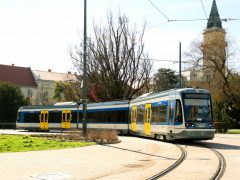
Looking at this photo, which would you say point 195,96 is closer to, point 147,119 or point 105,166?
point 147,119

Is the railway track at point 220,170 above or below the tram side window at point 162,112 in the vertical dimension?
below

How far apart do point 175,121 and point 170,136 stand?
1134 mm

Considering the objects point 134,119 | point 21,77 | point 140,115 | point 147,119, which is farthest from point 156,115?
point 21,77

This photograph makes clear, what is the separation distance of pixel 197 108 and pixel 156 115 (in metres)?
3.81

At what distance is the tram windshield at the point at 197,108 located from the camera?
74.5 feet

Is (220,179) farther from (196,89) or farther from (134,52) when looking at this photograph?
(134,52)

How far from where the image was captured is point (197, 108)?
2292 cm

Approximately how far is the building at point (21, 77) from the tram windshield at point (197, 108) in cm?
9881

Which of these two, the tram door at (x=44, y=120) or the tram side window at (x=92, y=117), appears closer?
the tram side window at (x=92, y=117)

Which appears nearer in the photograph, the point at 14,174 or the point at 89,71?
the point at 14,174

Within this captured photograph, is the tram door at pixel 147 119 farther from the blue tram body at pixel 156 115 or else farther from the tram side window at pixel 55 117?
the tram side window at pixel 55 117

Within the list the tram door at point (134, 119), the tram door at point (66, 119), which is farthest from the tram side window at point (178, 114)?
the tram door at point (66, 119)

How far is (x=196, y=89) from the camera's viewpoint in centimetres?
2330

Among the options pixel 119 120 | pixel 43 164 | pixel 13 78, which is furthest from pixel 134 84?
pixel 13 78
